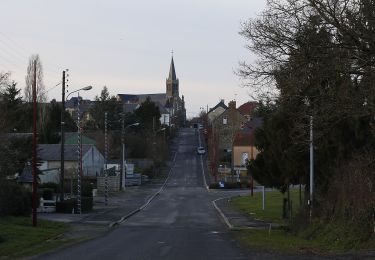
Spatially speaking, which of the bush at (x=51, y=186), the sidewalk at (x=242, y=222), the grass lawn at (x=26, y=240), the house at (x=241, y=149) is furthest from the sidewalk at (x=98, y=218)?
the house at (x=241, y=149)

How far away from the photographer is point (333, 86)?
20.3 meters

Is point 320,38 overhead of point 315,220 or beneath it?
overhead

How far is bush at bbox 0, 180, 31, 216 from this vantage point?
119 feet

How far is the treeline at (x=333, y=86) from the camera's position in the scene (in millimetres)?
18230

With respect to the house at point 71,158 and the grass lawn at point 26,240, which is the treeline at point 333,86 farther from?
the house at point 71,158

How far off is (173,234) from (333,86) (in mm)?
13306

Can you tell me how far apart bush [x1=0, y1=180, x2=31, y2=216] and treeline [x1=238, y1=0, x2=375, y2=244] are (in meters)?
17.2

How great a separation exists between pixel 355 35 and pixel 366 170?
5610 mm

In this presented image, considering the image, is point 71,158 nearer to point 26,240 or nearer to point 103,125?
point 103,125

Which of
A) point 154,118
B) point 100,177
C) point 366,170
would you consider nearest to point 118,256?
point 366,170

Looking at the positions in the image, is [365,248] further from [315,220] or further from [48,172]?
[48,172]

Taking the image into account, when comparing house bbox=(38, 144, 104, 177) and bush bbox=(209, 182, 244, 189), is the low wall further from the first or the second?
bush bbox=(209, 182, 244, 189)

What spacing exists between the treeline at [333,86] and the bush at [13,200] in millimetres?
17178

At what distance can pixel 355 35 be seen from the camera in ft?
57.8
